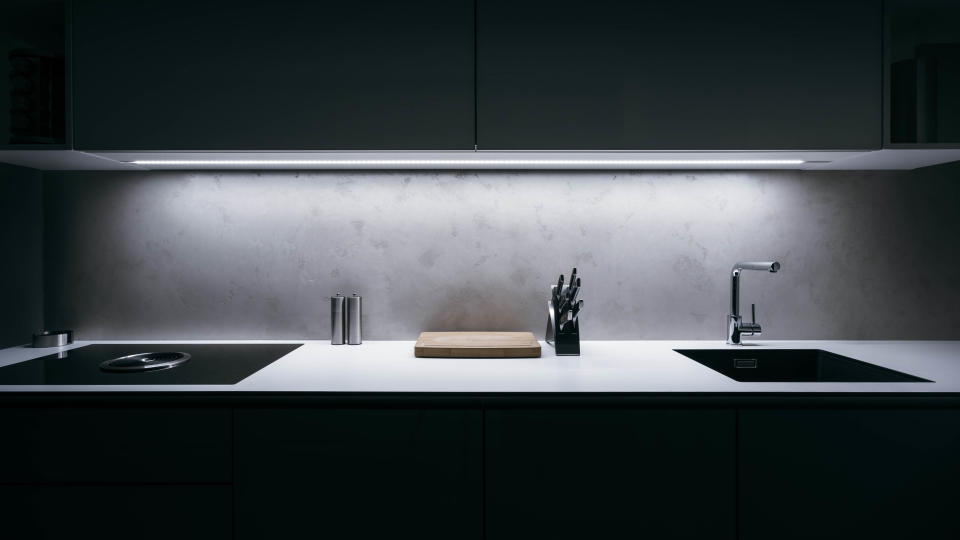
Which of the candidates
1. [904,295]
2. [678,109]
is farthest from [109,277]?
[904,295]

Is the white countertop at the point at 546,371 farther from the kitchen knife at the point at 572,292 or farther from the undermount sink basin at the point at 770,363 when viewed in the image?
the kitchen knife at the point at 572,292

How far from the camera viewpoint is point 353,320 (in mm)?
1823

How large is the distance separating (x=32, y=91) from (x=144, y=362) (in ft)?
3.05
